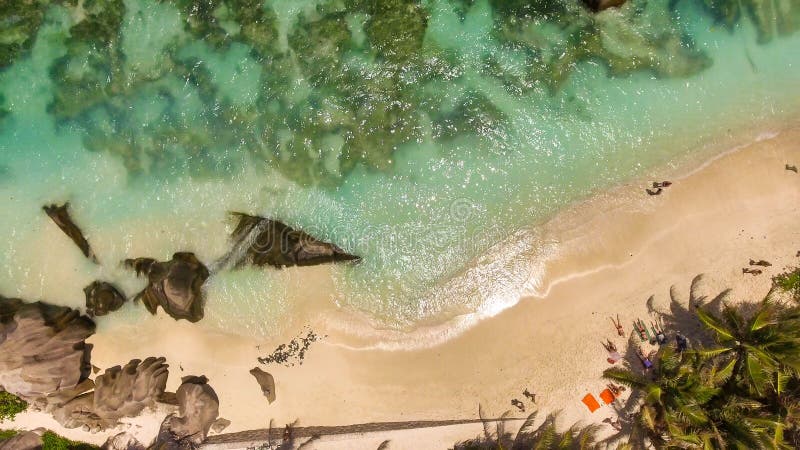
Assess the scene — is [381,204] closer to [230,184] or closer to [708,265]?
[230,184]

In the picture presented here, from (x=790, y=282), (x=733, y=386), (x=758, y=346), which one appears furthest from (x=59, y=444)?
(x=790, y=282)

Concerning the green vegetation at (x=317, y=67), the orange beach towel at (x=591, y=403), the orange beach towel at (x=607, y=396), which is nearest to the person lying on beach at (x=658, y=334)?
the orange beach towel at (x=607, y=396)

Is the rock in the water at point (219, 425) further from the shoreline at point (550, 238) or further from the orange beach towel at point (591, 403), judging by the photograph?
the orange beach towel at point (591, 403)

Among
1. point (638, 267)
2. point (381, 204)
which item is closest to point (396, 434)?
point (381, 204)

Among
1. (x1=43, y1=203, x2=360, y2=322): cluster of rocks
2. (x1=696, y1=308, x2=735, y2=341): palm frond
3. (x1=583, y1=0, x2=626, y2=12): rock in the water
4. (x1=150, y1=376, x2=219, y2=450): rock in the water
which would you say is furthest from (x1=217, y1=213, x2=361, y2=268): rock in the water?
(x1=583, y1=0, x2=626, y2=12): rock in the water

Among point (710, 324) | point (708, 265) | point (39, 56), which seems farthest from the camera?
point (39, 56)

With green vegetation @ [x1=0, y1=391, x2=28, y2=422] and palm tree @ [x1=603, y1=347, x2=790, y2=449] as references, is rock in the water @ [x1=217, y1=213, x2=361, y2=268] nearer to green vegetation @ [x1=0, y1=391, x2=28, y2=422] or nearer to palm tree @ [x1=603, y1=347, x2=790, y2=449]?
green vegetation @ [x1=0, y1=391, x2=28, y2=422]

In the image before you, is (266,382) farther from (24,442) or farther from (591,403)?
(591,403)
